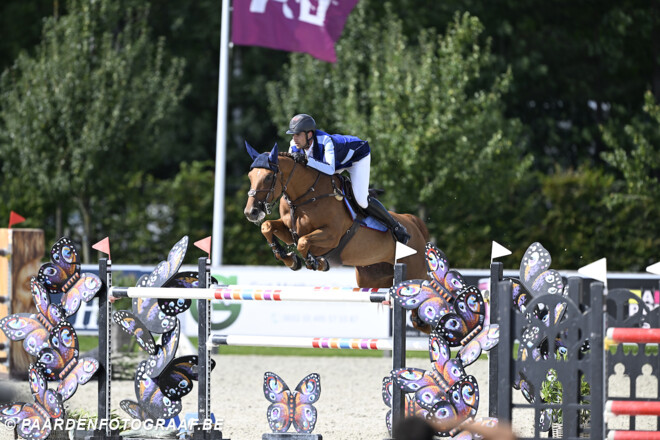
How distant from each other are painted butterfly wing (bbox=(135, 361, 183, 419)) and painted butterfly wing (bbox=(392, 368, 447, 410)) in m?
1.37

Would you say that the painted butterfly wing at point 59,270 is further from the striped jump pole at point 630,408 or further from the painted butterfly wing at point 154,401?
the striped jump pole at point 630,408

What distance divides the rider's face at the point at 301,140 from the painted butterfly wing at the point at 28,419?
2.32 m

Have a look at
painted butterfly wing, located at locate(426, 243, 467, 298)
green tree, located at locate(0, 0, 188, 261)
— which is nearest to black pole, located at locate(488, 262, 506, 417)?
painted butterfly wing, located at locate(426, 243, 467, 298)

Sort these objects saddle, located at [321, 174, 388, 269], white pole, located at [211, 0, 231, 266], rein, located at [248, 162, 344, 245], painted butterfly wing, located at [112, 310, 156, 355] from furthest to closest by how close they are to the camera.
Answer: white pole, located at [211, 0, 231, 266], saddle, located at [321, 174, 388, 269], rein, located at [248, 162, 344, 245], painted butterfly wing, located at [112, 310, 156, 355]

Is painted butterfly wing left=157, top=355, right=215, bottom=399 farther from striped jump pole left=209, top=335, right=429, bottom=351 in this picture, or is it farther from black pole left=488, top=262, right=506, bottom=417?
black pole left=488, top=262, right=506, bottom=417

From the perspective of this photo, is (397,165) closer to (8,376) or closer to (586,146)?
(8,376)

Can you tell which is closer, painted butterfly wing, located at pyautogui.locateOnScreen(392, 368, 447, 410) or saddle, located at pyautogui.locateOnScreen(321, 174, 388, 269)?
painted butterfly wing, located at pyautogui.locateOnScreen(392, 368, 447, 410)

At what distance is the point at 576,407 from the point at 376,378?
5581 mm

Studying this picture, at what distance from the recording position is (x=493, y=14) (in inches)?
845

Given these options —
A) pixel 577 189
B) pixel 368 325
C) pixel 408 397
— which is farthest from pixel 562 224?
pixel 408 397

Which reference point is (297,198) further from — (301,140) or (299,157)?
(301,140)

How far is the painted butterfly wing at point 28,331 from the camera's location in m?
5.58

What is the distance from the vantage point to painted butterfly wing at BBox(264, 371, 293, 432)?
5.37m

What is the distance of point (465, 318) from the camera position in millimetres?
4984
